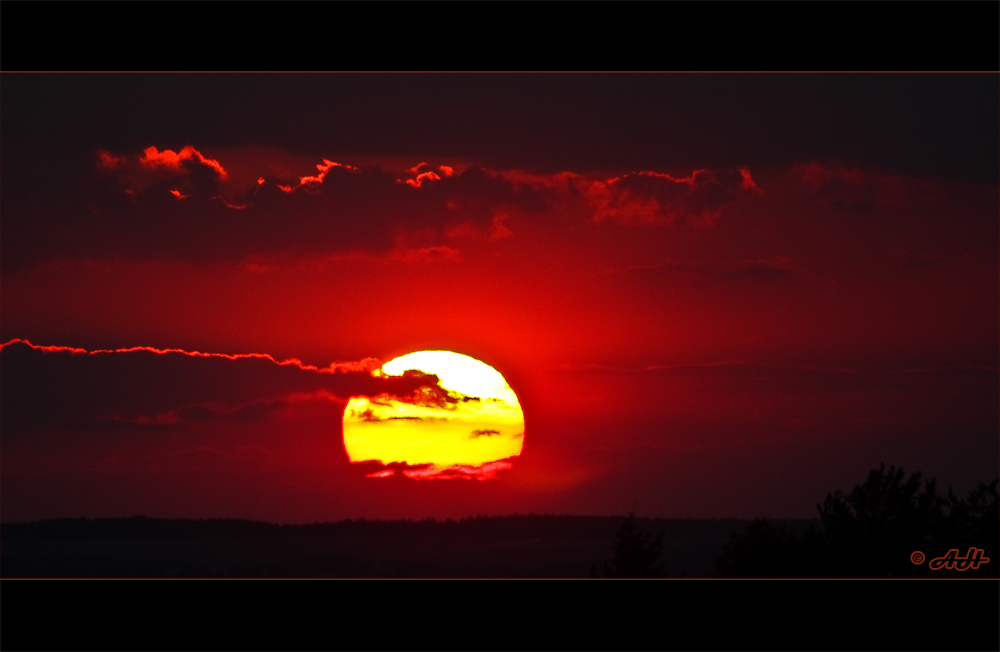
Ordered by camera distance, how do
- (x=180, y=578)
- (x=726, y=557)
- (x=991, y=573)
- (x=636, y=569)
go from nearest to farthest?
(x=180, y=578) < (x=991, y=573) < (x=726, y=557) < (x=636, y=569)

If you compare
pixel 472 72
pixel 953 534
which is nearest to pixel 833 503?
pixel 953 534

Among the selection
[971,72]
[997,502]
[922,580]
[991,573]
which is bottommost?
[922,580]

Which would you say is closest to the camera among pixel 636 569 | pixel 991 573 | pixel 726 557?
pixel 991 573

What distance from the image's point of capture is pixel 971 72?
75.9 feet

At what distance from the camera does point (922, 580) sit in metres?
22.9

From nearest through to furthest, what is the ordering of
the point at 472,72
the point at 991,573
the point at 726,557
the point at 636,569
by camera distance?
the point at 472,72 → the point at 991,573 → the point at 726,557 → the point at 636,569

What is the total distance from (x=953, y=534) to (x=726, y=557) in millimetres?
11992

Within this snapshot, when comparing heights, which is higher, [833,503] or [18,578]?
[833,503]

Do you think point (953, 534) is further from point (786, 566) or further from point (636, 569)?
point (636, 569)

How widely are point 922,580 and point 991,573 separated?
101 ft

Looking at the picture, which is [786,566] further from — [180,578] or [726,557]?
[180,578]

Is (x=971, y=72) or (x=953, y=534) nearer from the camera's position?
(x=971, y=72)

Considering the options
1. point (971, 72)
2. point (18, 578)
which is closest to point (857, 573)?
point (971, 72)

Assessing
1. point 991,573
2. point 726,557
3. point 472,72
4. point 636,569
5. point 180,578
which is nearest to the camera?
Answer: point 180,578
